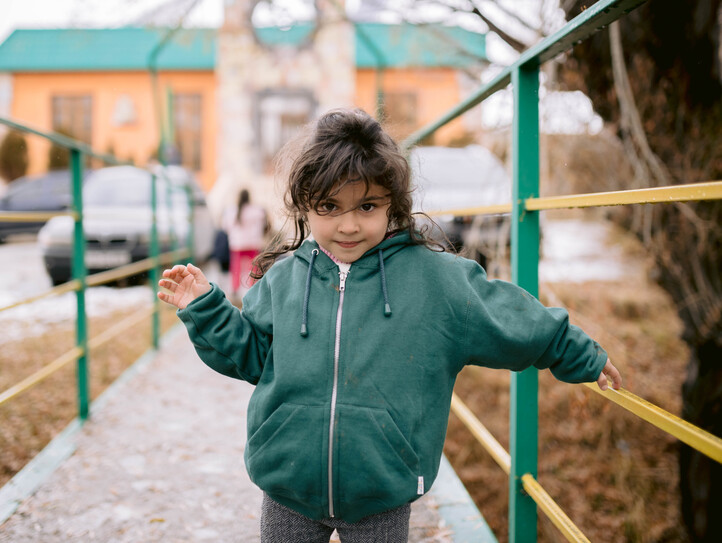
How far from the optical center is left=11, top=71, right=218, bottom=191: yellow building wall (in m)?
16.8

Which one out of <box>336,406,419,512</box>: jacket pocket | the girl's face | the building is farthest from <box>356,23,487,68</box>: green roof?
<box>336,406,419,512</box>: jacket pocket

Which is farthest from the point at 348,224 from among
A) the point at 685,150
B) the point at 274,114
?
the point at 274,114

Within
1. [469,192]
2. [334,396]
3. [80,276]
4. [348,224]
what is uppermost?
[469,192]

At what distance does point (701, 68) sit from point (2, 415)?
4.01m

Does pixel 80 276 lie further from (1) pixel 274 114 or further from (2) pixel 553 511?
(1) pixel 274 114

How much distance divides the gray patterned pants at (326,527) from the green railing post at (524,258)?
35 centimetres

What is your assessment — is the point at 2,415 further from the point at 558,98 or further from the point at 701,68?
the point at 701,68

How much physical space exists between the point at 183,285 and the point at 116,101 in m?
17.8

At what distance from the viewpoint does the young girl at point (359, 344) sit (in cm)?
117

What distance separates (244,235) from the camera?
5.80 m

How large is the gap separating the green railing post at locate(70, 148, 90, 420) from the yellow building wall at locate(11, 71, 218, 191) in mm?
14265

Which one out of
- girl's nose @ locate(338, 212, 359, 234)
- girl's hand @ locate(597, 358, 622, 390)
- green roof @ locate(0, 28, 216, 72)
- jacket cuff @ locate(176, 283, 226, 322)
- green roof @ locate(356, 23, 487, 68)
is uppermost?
green roof @ locate(0, 28, 216, 72)

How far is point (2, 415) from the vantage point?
346cm

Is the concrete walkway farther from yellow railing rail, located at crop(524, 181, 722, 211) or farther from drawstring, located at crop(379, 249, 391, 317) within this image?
yellow railing rail, located at crop(524, 181, 722, 211)
